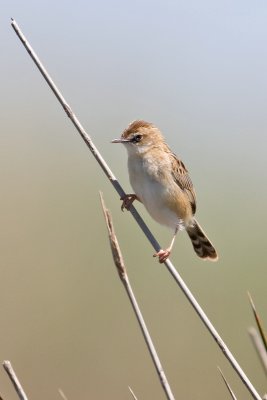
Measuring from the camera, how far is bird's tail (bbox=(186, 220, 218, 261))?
5848 mm

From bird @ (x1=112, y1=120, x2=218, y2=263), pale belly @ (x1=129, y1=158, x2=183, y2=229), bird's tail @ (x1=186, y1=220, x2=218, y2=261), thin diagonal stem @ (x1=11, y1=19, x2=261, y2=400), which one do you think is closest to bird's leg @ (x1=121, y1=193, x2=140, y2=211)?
bird @ (x1=112, y1=120, x2=218, y2=263)

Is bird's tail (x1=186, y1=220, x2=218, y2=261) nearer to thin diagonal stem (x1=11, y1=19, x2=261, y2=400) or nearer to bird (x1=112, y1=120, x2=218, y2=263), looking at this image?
bird (x1=112, y1=120, x2=218, y2=263)

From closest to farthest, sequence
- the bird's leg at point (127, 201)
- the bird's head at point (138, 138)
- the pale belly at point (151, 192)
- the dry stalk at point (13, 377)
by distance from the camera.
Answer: the dry stalk at point (13, 377)
the bird's leg at point (127, 201)
the pale belly at point (151, 192)
the bird's head at point (138, 138)

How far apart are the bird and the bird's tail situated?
410 mm

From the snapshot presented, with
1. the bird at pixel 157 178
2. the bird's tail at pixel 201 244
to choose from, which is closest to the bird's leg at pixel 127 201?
the bird at pixel 157 178

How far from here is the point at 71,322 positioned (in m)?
8.86

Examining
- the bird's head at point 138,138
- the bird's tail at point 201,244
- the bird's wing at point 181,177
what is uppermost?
the bird's head at point 138,138

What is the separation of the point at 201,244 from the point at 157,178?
42.3 inches

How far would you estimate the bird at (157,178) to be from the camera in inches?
196

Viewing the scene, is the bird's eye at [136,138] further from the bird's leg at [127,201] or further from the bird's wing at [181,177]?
the bird's leg at [127,201]

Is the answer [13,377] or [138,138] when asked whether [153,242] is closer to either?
[13,377]

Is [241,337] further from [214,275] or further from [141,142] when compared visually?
[141,142]

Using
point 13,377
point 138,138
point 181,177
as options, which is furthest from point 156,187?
point 13,377

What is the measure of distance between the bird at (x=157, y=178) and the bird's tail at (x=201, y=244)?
0.41m
